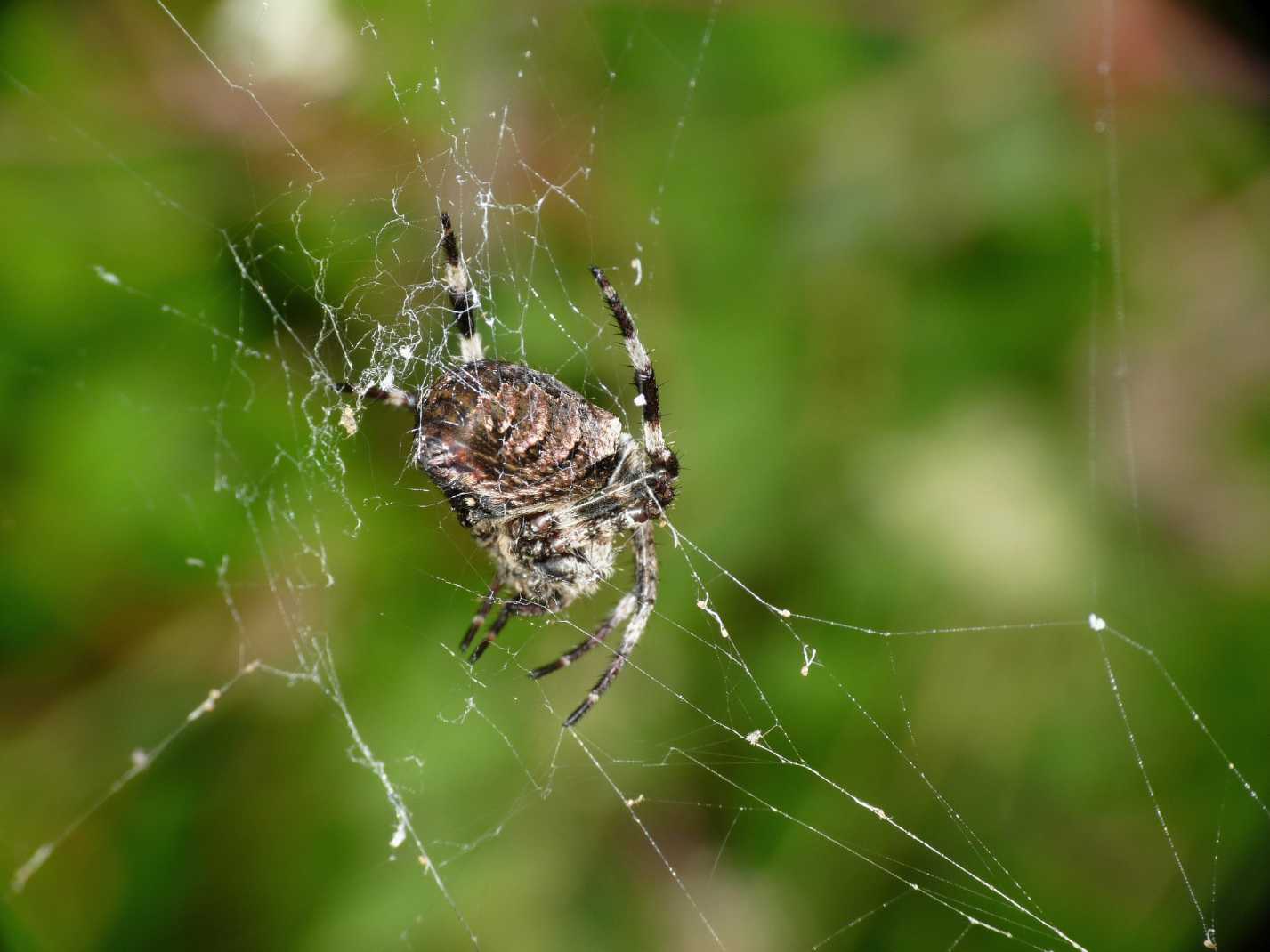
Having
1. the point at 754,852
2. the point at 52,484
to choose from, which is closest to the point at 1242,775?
the point at 754,852

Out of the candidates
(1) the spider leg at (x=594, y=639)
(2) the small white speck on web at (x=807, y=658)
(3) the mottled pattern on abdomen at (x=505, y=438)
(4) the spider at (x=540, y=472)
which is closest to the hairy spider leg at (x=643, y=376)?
(4) the spider at (x=540, y=472)

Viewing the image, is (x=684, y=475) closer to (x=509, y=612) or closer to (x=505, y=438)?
(x=509, y=612)

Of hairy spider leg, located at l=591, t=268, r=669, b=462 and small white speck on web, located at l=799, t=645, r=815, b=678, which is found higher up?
hairy spider leg, located at l=591, t=268, r=669, b=462

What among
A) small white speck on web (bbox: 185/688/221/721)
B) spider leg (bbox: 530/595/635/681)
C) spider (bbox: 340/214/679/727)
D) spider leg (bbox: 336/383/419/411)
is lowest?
small white speck on web (bbox: 185/688/221/721)

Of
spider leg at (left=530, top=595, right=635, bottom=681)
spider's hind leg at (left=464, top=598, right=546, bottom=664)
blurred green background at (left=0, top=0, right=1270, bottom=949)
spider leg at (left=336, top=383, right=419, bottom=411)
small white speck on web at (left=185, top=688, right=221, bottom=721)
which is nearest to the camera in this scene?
spider leg at (left=336, top=383, right=419, bottom=411)

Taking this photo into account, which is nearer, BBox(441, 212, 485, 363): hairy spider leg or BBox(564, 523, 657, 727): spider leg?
BBox(441, 212, 485, 363): hairy spider leg

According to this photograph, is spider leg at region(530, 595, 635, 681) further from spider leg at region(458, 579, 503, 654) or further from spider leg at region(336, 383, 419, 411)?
spider leg at region(336, 383, 419, 411)

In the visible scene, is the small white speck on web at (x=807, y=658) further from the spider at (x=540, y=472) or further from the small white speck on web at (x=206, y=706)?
the small white speck on web at (x=206, y=706)

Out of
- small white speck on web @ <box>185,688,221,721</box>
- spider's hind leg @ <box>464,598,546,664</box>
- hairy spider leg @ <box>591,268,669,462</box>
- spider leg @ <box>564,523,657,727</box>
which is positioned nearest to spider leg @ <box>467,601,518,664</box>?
spider's hind leg @ <box>464,598,546,664</box>
